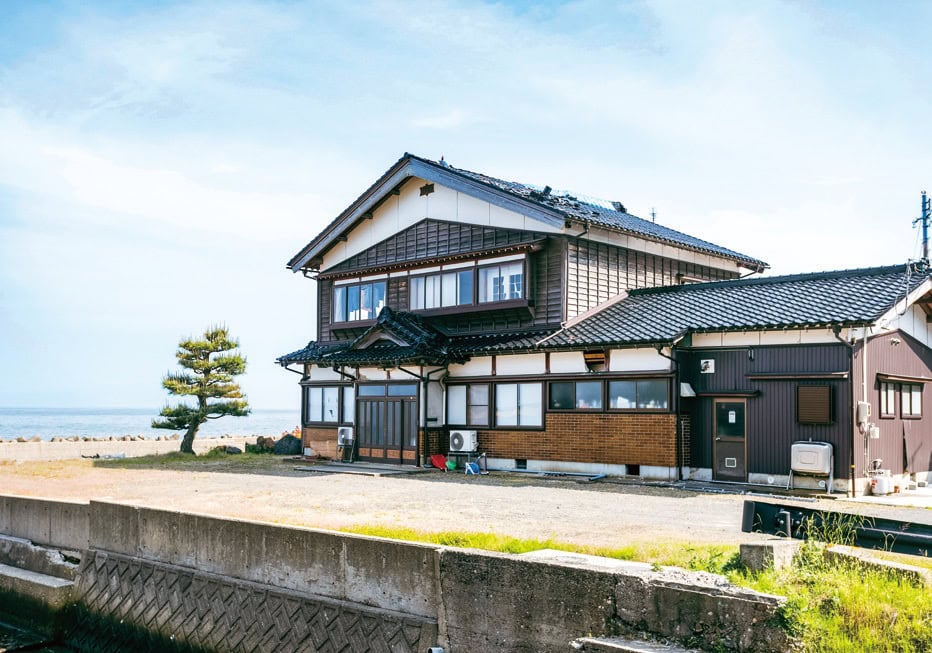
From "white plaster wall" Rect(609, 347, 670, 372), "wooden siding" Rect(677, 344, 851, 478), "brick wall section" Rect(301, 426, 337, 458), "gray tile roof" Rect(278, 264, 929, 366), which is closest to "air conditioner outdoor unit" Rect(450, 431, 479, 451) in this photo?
"gray tile roof" Rect(278, 264, 929, 366)

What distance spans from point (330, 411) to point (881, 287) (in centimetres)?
1415

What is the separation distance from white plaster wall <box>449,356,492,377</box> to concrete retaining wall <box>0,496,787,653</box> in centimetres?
1027

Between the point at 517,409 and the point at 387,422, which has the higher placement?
the point at 517,409

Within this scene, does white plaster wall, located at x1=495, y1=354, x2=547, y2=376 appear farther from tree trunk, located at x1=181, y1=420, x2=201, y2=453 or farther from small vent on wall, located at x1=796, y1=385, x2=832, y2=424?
tree trunk, located at x1=181, y1=420, x2=201, y2=453

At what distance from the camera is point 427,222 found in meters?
22.3

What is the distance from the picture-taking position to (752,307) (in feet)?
55.5

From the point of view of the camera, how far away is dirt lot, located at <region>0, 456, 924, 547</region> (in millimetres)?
10328

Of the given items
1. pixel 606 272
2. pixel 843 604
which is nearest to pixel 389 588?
pixel 843 604

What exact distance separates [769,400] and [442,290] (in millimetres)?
9068

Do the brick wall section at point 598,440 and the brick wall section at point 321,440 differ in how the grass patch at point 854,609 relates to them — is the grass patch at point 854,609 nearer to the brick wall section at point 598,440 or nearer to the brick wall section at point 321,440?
the brick wall section at point 598,440

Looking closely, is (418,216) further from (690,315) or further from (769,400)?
(769,400)

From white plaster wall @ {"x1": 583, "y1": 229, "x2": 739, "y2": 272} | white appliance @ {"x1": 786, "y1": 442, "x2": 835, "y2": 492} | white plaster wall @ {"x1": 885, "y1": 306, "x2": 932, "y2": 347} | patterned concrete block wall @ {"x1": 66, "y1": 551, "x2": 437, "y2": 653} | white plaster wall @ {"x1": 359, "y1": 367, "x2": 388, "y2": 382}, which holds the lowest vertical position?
patterned concrete block wall @ {"x1": 66, "y1": 551, "x2": 437, "y2": 653}

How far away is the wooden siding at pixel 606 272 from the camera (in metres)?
19.8

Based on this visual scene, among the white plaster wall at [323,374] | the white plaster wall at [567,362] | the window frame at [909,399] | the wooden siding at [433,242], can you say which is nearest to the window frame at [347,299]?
the wooden siding at [433,242]
